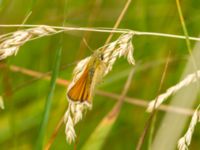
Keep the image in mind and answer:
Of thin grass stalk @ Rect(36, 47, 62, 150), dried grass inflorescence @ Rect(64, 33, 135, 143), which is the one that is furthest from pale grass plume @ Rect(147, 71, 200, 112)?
thin grass stalk @ Rect(36, 47, 62, 150)

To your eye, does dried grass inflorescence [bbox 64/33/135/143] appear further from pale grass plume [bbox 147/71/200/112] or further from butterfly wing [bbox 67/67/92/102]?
pale grass plume [bbox 147/71/200/112]

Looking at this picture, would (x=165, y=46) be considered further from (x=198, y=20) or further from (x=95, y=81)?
(x=95, y=81)

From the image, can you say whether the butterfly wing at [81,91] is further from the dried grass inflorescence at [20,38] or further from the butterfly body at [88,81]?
the dried grass inflorescence at [20,38]

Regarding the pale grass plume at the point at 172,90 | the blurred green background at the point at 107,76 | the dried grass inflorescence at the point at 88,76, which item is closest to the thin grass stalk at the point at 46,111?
the dried grass inflorescence at the point at 88,76

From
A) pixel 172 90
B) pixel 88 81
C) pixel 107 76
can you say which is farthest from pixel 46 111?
pixel 107 76

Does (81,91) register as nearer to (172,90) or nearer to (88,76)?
(88,76)

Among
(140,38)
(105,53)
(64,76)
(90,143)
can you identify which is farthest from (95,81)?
(140,38)
